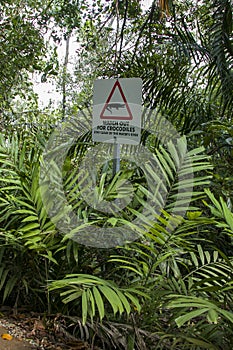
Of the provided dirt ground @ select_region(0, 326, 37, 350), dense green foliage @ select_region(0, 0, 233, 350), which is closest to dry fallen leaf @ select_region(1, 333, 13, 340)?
dirt ground @ select_region(0, 326, 37, 350)

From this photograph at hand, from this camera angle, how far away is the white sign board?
228 centimetres

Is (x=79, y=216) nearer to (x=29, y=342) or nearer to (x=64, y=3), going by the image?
(x=29, y=342)

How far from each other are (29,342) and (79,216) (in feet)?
1.99

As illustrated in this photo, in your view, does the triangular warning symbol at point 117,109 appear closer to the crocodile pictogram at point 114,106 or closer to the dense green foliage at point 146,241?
the crocodile pictogram at point 114,106

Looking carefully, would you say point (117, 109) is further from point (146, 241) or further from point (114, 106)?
point (146, 241)

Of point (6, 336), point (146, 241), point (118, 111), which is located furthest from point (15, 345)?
point (118, 111)

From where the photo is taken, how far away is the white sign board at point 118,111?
2.28 meters

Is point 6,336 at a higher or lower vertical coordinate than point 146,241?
lower

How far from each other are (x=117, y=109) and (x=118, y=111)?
0.06ft

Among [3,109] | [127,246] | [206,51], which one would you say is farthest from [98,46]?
[127,246]

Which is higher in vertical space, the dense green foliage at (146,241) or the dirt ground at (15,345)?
the dense green foliage at (146,241)

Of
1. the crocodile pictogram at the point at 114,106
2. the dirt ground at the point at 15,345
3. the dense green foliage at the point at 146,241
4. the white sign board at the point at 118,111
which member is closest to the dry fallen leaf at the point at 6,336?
the dirt ground at the point at 15,345

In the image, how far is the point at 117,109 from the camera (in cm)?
233

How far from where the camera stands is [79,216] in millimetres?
2068
